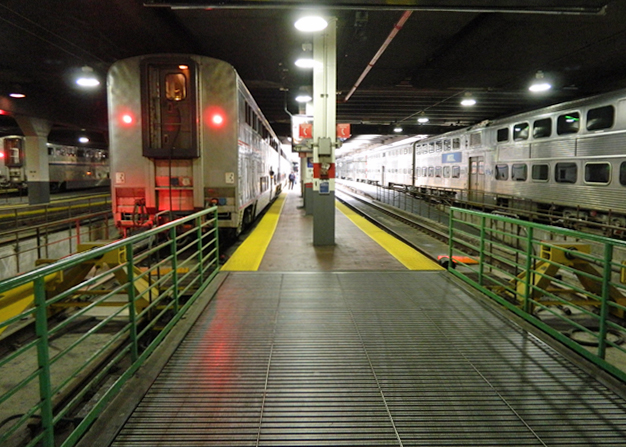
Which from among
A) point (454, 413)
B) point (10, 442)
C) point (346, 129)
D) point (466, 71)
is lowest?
point (10, 442)

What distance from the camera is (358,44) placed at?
11078 mm

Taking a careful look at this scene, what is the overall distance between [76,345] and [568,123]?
1321 centimetres

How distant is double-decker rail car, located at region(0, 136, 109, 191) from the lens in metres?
25.9

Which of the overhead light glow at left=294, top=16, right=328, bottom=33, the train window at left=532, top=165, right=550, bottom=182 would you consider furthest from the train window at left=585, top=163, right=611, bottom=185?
the overhead light glow at left=294, top=16, right=328, bottom=33

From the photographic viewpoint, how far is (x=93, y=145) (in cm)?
3462

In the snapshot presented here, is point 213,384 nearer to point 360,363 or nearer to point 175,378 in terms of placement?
point 175,378

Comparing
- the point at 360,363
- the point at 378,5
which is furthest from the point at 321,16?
the point at 360,363

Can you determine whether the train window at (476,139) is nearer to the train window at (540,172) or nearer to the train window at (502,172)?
the train window at (502,172)

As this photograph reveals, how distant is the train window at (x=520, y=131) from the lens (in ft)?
46.5

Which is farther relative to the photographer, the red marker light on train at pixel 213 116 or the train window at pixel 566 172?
the train window at pixel 566 172

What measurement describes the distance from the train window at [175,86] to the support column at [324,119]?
256 cm

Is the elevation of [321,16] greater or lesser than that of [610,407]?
greater

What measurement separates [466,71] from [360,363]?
11.2 metres

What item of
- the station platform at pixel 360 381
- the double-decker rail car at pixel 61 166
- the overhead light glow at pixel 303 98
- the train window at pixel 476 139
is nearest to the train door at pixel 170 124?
the station platform at pixel 360 381
